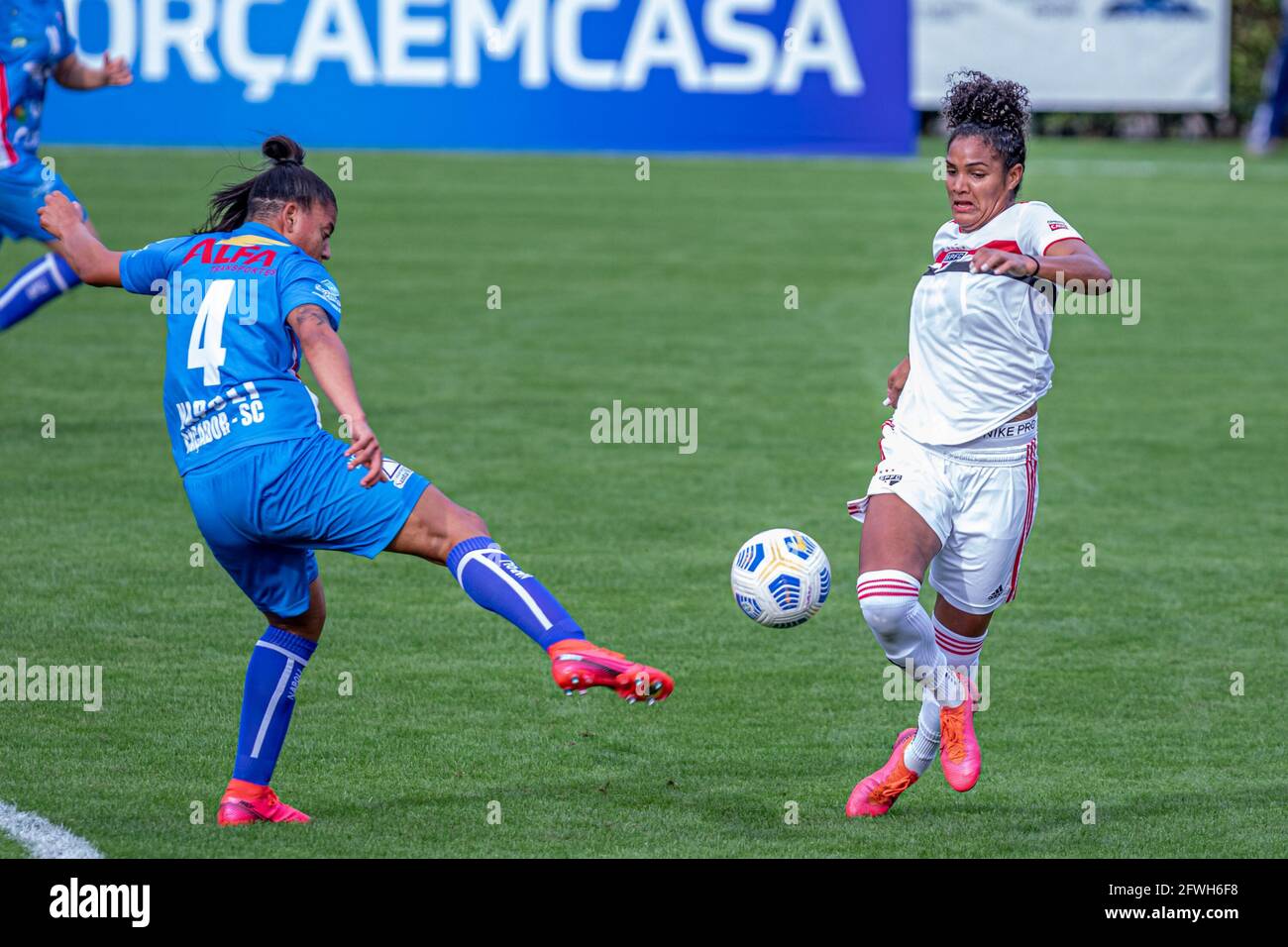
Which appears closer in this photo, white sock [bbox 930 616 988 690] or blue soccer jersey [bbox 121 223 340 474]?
blue soccer jersey [bbox 121 223 340 474]

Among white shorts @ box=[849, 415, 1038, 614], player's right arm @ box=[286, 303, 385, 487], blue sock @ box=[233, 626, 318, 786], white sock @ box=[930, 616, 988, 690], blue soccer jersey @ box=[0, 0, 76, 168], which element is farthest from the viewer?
blue soccer jersey @ box=[0, 0, 76, 168]

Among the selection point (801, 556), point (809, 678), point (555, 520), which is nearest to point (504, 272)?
point (555, 520)

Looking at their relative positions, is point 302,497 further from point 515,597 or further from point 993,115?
point 993,115

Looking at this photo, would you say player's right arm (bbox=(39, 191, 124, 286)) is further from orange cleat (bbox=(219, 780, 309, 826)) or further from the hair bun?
orange cleat (bbox=(219, 780, 309, 826))

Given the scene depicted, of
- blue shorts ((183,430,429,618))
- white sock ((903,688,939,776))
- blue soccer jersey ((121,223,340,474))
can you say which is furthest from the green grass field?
blue soccer jersey ((121,223,340,474))

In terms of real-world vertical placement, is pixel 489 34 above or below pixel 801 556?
above

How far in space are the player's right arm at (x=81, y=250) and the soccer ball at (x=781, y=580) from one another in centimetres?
204

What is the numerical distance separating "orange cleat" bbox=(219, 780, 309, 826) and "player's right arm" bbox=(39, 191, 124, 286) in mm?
1496

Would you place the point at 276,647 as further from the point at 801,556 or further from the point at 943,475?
the point at 943,475

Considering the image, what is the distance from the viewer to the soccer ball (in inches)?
229

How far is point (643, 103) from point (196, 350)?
22079 mm

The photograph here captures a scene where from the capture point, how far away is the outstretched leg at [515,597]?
16.0ft

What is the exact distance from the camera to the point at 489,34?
2597cm
